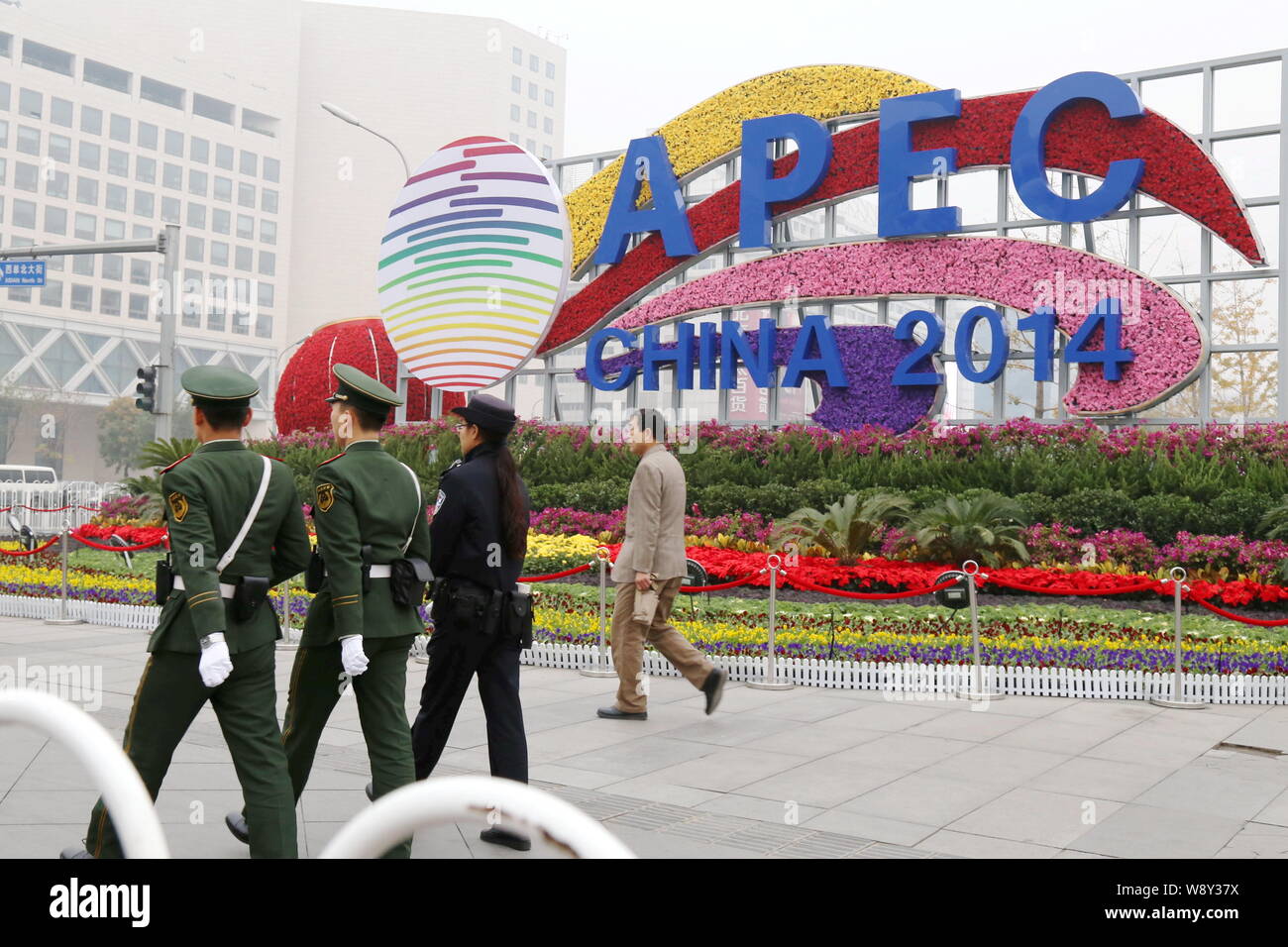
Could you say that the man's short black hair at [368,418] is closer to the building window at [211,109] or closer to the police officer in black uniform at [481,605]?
A: the police officer in black uniform at [481,605]

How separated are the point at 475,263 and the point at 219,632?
59.3 ft

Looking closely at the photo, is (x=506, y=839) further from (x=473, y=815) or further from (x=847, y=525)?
(x=847, y=525)

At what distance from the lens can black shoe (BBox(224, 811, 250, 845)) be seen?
4.95 meters

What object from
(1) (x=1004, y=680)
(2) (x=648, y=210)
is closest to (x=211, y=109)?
(2) (x=648, y=210)

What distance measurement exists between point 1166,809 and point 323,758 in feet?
14.4

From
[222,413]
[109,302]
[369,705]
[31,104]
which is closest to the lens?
[222,413]

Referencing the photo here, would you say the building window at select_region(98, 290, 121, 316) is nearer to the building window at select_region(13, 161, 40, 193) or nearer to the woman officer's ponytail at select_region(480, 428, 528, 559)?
the building window at select_region(13, 161, 40, 193)

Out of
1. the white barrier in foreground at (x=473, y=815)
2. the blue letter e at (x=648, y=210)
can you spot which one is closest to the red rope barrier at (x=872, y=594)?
the white barrier in foreground at (x=473, y=815)

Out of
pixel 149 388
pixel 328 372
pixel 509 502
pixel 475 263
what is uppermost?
pixel 475 263

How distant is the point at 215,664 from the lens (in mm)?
4191

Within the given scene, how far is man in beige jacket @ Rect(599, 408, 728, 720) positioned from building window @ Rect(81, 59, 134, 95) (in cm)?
7116

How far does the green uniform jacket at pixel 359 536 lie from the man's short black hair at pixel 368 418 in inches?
3.3
